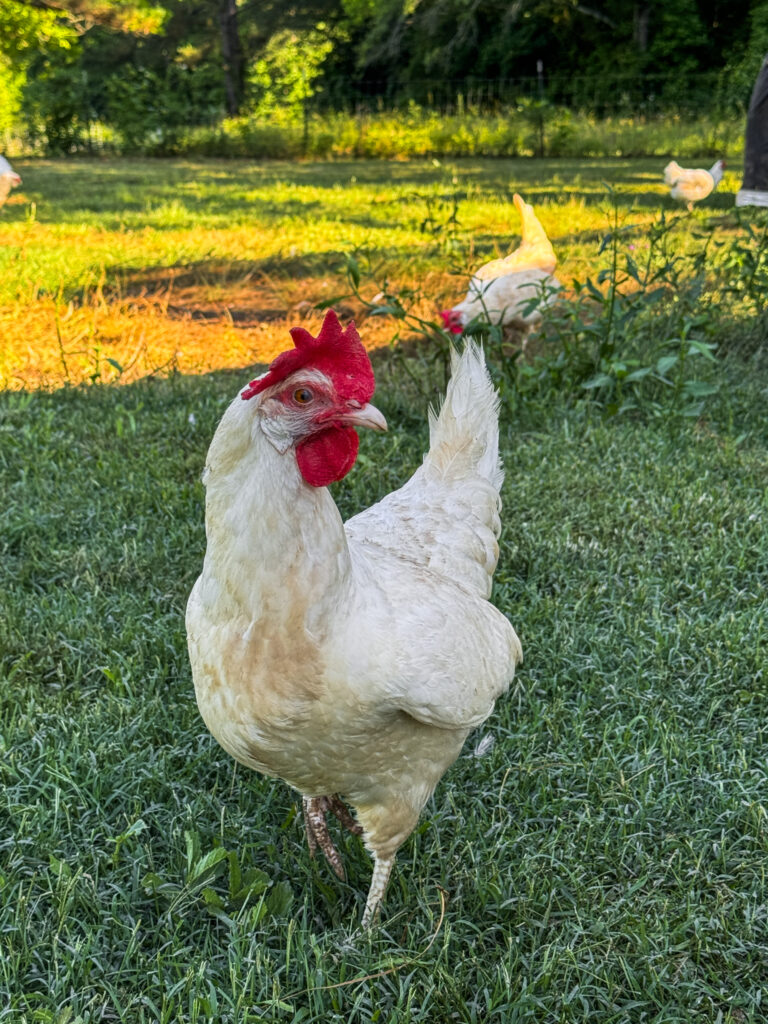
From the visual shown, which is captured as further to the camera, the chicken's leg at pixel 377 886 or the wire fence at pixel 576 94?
the wire fence at pixel 576 94

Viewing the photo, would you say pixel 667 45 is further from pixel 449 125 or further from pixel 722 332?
pixel 722 332

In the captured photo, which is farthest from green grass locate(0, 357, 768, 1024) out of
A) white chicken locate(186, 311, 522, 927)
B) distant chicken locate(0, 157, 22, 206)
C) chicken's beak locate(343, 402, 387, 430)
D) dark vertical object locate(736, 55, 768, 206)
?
distant chicken locate(0, 157, 22, 206)

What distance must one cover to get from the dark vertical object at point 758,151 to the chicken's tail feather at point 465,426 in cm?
542

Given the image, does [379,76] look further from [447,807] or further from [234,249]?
[447,807]

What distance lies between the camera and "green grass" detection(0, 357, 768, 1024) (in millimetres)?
1723

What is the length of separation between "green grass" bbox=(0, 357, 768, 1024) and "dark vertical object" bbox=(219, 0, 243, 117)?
79.1ft

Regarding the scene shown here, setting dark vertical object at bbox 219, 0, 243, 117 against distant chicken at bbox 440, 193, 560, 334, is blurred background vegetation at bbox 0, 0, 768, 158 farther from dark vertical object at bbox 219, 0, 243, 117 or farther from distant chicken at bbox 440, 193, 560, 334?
distant chicken at bbox 440, 193, 560, 334

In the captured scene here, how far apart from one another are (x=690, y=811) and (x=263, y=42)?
30.7m

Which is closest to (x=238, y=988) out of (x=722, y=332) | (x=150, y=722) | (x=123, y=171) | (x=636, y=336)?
(x=150, y=722)

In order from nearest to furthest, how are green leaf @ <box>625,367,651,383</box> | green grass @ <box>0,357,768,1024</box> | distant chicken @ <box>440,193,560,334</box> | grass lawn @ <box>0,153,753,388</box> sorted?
green grass @ <box>0,357,768,1024</box> < green leaf @ <box>625,367,651,383</box> < distant chicken @ <box>440,193,560,334</box> < grass lawn @ <box>0,153,753,388</box>

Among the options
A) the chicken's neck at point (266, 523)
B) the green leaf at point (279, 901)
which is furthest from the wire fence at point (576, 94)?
the green leaf at point (279, 901)

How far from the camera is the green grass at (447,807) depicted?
1.72 meters

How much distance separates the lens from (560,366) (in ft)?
14.2

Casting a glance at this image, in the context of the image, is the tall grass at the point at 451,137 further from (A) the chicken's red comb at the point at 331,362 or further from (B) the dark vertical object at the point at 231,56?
(A) the chicken's red comb at the point at 331,362
